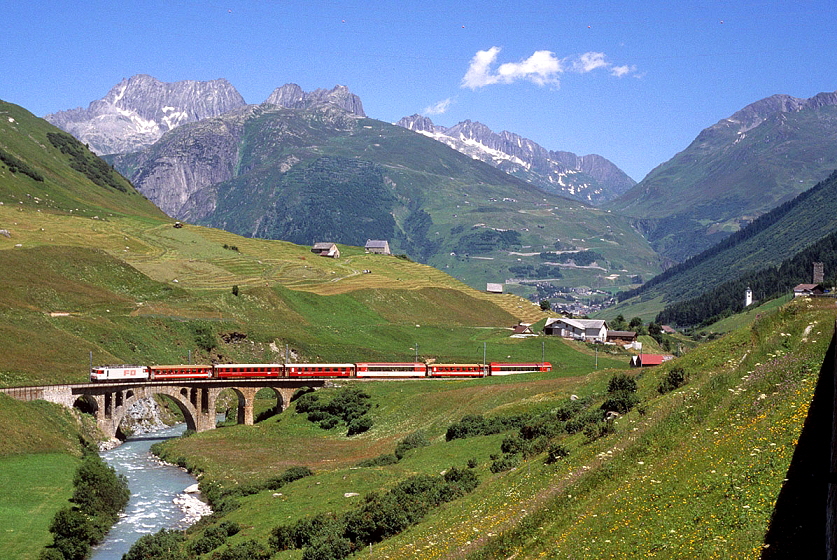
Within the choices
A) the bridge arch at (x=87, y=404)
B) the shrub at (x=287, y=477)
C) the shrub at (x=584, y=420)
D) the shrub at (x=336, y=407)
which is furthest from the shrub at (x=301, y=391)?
the shrub at (x=584, y=420)

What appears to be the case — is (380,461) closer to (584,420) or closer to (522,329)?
(584,420)

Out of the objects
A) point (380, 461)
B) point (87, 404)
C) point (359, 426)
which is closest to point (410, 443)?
point (380, 461)

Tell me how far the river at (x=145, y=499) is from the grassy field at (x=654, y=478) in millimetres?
6751

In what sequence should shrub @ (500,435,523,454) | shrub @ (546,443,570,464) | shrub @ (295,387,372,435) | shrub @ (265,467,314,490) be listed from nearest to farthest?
shrub @ (546,443,570,464), shrub @ (500,435,523,454), shrub @ (265,467,314,490), shrub @ (295,387,372,435)

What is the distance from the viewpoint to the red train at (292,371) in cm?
10218

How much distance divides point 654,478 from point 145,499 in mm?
53903

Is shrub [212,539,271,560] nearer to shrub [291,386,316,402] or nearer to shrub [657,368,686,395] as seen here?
shrub [657,368,686,395]

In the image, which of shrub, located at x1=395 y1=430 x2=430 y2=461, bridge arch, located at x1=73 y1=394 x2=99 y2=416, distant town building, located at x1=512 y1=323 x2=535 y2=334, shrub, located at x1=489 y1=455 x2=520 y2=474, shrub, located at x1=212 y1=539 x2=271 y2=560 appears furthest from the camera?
distant town building, located at x1=512 y1=323 x2=535 y2=334

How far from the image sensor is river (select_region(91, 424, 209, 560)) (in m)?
61.6

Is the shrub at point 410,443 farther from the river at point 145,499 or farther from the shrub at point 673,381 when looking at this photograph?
the shrub at point 673,381

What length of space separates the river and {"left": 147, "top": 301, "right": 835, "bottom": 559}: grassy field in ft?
22.2

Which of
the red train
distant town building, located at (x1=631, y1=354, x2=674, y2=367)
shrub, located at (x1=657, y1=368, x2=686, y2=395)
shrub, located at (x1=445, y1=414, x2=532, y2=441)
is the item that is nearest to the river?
the red train

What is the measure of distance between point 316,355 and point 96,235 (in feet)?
252

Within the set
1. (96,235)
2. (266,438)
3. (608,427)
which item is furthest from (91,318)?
(608,427)
